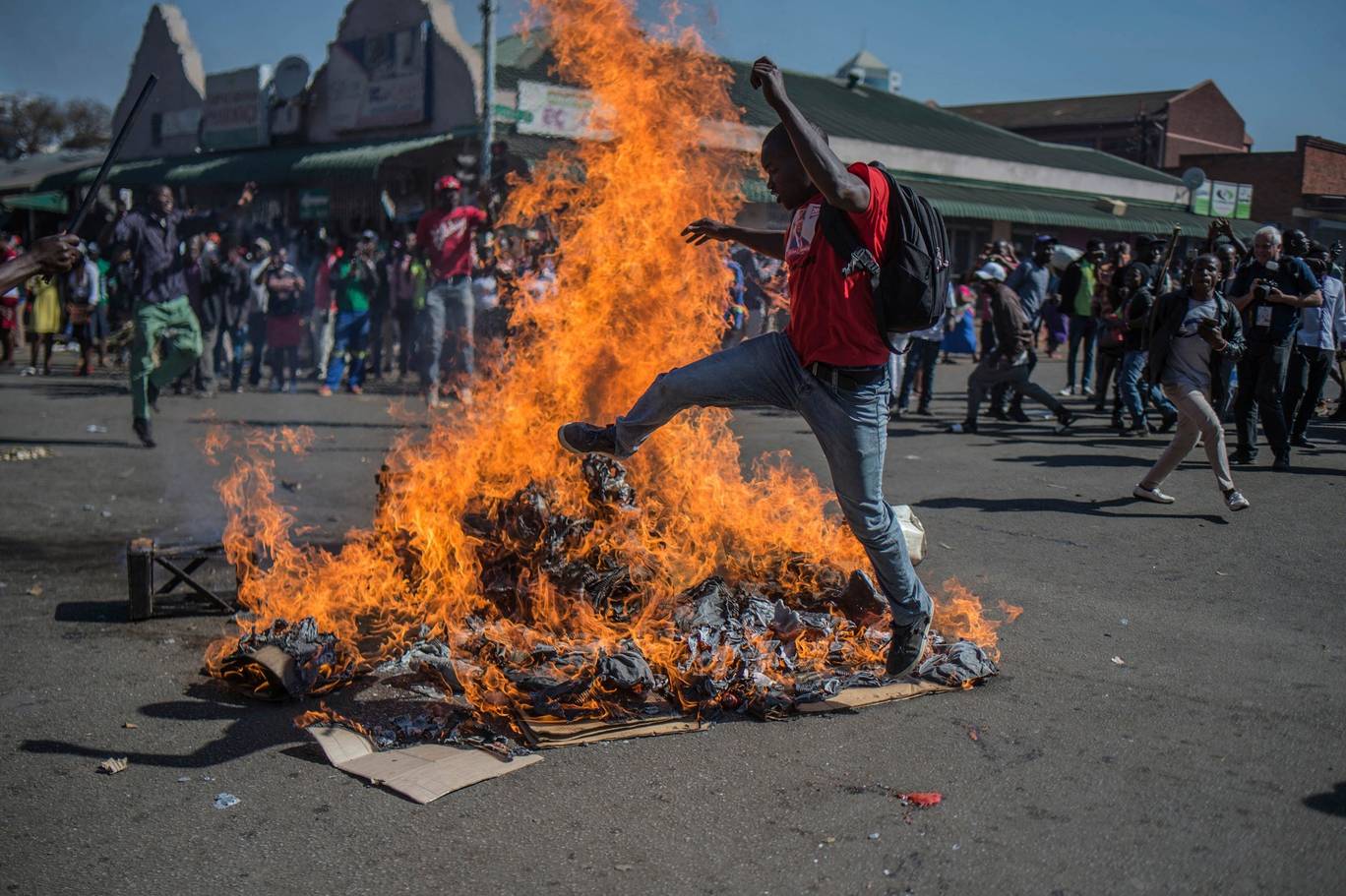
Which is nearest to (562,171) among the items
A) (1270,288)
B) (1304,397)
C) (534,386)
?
(534,386)

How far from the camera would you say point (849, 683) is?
4637mm

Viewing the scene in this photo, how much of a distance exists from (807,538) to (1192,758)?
94.9 inches

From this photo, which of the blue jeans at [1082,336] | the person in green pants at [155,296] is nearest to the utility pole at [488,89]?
the person in green pants at [155,296]

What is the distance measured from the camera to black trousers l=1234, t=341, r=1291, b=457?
32.7 feet

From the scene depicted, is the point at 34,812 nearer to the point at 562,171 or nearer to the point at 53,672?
the point at 53,672

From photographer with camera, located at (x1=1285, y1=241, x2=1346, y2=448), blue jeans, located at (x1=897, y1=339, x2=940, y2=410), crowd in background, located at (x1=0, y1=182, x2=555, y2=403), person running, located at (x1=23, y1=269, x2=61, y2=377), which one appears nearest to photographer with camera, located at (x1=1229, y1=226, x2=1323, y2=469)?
photographer with camera, located at (x1=1285, y1=241, x2=1346, y2=448)

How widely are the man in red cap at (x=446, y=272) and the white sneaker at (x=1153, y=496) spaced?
278 inches

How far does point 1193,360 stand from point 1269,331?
93.1 inches

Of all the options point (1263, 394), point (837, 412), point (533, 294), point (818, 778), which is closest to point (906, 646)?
point (818, 778)

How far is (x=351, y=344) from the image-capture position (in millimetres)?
17328

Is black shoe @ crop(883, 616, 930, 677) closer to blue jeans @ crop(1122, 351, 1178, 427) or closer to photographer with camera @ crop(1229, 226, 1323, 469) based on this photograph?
photographer with camera @ crop(1229, 226, 1323, 469)

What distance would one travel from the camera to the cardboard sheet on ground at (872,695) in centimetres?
445

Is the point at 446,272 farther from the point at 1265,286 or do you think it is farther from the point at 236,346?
the point at 1265,286

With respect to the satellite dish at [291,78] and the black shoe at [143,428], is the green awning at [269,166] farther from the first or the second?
the black shoe at [143,428]
